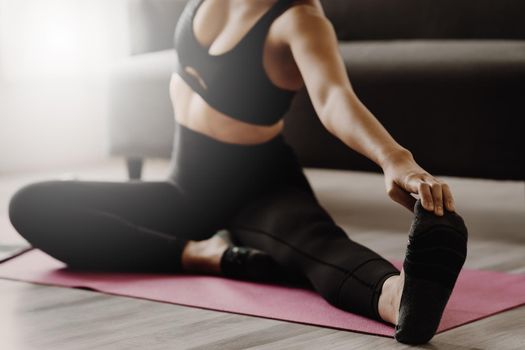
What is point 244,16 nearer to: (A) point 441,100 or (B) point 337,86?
(B) point 337,86

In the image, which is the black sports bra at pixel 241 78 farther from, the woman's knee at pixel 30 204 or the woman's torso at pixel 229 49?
the woman's knee at pixel 30 204

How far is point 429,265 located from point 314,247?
0.38 metres

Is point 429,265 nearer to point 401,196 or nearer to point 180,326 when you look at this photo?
point 401,196

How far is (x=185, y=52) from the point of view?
1.89 metres

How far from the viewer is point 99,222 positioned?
1853mm

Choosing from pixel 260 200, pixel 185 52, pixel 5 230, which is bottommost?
pixel 5 230

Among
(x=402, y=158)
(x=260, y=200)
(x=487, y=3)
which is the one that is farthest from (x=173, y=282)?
(x=487, y=3)

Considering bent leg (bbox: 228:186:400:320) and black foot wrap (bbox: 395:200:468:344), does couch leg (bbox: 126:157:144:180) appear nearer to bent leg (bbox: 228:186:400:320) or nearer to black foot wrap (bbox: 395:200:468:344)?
bent leg (bbox: 228:186:400:320)

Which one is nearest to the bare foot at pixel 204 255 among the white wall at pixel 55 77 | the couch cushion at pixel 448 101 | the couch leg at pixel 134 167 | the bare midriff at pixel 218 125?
the bare midriff at pixel 218 125

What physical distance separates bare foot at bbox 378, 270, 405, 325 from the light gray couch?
3.49ft

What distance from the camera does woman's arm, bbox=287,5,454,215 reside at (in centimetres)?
128

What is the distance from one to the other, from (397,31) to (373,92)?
0.59m

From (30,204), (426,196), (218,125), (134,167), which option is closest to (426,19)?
(134,167)

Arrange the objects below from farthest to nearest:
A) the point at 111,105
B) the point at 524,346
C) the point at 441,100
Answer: the point at 111,105
the point at 441,100
the point at 524,346
